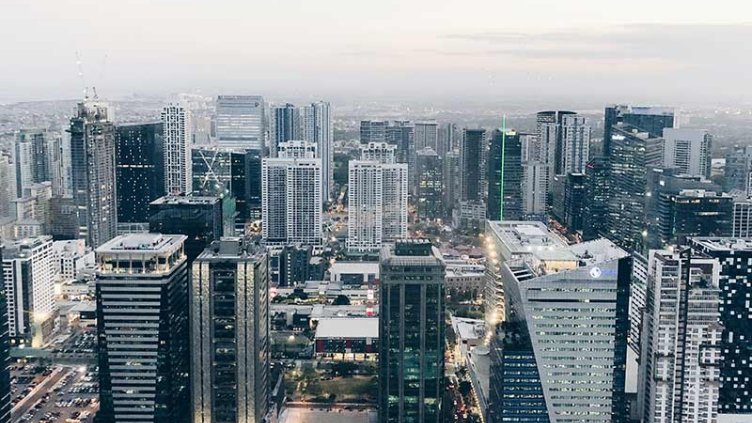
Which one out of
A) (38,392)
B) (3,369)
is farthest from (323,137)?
(3,369)

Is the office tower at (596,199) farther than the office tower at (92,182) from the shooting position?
No

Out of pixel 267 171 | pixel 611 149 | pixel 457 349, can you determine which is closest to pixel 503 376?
pixel 457 349

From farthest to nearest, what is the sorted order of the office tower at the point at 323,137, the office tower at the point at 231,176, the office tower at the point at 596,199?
the office tower at the point at 323,137, the office tower at the point at 231,176, the office tower at the point at 596,199

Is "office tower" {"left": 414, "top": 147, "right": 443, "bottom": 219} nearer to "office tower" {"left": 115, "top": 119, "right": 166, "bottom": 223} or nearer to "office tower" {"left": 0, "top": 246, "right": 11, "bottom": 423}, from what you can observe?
"office tower" {"left": 115, "top": 119, "right": 166, "bottom": 223}

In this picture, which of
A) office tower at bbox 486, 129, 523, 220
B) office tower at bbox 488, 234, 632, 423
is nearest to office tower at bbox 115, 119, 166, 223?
office tower at bbox 486, 129, 523, 220

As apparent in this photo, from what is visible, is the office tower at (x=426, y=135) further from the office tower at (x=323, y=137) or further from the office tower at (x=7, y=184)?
the office tower at (x=7, y=184)

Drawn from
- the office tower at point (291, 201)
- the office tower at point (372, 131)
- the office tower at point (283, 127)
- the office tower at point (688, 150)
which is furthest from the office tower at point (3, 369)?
the office tower at point (283, 127)

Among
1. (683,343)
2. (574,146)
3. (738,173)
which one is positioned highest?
(574,146)

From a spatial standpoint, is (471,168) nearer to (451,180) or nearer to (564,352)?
(451,180)
